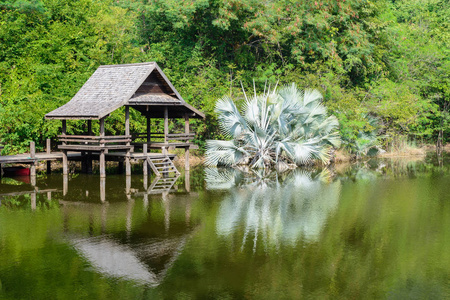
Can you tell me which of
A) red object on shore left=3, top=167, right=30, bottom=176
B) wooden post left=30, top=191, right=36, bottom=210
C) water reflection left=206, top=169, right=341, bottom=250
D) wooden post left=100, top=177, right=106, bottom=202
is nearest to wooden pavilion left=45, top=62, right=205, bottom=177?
wooden post left=100, top=177, right=106, bottom=202

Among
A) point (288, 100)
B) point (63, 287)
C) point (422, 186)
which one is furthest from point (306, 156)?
point (63, 287)

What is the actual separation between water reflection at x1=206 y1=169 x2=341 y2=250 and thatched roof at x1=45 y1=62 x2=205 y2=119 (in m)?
4.22

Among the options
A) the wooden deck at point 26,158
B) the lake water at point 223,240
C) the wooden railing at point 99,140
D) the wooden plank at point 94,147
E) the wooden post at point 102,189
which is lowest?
the lake water at point 223,240

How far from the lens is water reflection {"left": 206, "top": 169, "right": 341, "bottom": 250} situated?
46.3 feet

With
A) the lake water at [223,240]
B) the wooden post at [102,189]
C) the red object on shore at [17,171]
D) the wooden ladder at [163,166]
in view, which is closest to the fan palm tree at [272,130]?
the wooden ladder at [163,166]

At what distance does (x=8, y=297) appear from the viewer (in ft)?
31.0

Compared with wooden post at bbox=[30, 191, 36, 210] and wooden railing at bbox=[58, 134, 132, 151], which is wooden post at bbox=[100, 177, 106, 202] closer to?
wooden railing at bbox=[58, 134, 132, 151]

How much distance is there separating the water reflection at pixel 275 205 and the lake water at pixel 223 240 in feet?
0.16

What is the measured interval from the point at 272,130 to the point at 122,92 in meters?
8.26

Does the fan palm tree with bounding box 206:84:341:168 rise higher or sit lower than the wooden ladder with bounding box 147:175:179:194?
higher

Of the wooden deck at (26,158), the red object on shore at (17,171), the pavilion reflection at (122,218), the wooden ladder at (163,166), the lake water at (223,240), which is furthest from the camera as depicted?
the red object on shore at (17,171)

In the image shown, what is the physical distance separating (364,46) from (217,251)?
27428 mm

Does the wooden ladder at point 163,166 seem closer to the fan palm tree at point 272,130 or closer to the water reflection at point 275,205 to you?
the water reflection at point 275,205

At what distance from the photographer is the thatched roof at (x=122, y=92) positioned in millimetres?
23375
